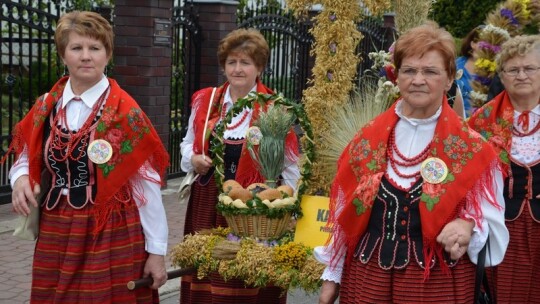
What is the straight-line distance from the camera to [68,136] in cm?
386

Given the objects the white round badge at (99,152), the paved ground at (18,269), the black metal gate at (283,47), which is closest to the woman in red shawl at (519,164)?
the paved ground at (18,269)

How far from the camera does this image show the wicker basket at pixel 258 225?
15.6 ft

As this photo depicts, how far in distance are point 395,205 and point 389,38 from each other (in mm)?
14824

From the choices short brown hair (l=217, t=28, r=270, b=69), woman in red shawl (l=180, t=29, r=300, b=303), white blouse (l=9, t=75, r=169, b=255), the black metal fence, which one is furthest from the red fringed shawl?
the black metal fence

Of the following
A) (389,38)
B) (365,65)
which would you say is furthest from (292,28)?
(389,38)

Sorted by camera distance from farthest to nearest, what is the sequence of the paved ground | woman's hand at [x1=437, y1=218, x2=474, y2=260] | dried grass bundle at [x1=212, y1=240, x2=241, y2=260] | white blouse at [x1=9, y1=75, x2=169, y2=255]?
the paved ground → dried grass bundle at [x1=212, y1=240, x2=241, y2=260] → white blouse at [x1=9, y1=75, x2=169, y2=255] → woman's hand at [x1=437, y1=218, x2=474, y2=260]

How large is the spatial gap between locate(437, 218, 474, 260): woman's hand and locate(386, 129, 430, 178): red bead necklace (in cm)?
23

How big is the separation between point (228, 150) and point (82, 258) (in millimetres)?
1627

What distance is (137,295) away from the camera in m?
4.04

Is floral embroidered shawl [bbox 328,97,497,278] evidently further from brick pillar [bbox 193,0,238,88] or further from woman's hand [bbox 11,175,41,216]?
brick pillar [bbox 193,0,238,88]

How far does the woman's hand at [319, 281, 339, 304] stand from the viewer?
3.64 meters

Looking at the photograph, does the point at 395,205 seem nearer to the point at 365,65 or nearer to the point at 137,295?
the point at 137,295

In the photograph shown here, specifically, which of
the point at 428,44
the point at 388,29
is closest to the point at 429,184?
the point at 428,44

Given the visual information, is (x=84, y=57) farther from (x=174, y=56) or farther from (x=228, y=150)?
(x=174, y=56)
